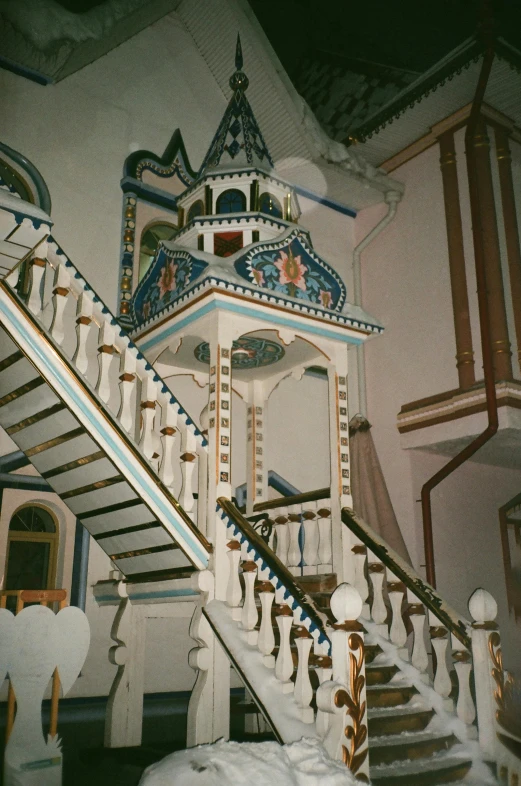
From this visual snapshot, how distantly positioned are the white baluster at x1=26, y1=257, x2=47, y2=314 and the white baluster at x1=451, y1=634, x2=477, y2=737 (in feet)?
13.8

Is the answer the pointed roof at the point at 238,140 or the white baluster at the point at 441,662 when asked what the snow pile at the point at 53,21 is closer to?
the pointed roof at the point at 238,140

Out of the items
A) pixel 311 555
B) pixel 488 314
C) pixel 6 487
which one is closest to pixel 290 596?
pixel 311 555

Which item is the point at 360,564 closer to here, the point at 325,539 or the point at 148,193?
the point at 325,539

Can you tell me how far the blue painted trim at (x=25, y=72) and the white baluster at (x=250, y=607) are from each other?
597 centimetres

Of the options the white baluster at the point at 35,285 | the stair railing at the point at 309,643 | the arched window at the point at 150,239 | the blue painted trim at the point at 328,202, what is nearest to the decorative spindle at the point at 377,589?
the stair railing at the point at 309,643

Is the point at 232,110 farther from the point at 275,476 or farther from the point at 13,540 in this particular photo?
the point at 13,540

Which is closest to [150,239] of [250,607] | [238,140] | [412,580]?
[238,140]

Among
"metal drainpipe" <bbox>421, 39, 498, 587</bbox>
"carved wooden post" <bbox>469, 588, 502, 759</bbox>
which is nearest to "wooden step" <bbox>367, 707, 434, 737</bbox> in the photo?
"carved wooden post" <bbox>469, 588, 502, 759</bbox>

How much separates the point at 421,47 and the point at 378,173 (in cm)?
206

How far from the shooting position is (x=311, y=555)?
21.1 feet

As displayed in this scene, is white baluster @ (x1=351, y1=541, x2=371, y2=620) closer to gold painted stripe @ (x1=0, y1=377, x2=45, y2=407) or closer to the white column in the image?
the white column

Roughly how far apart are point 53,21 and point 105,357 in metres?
4.27

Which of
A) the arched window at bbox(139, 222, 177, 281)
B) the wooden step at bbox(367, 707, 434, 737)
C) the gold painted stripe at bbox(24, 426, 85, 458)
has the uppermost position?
the arched window at bbox(139, 222, 177, 281)

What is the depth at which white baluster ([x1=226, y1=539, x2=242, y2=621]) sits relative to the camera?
5293 millimetres
